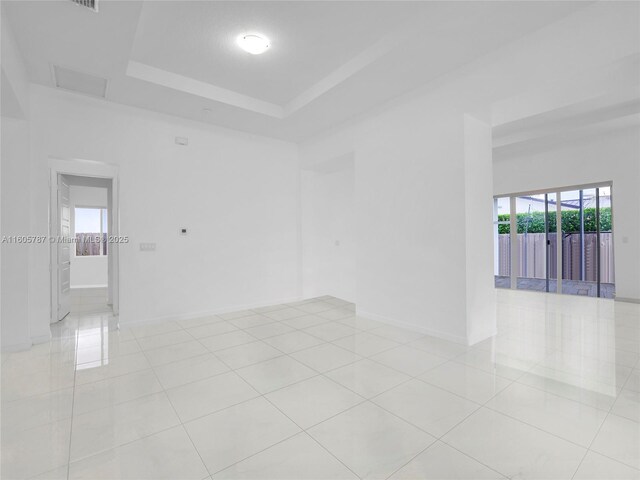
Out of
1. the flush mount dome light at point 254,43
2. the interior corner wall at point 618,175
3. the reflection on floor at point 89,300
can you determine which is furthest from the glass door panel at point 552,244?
the reflection on floor at point 89,300

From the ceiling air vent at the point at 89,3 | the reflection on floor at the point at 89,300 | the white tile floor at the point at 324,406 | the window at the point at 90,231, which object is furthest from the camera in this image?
the window at the point at 90,231

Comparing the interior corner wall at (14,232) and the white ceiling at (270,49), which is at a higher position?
the white ceiling at (270,49)

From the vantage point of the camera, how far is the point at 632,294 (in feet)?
18.9

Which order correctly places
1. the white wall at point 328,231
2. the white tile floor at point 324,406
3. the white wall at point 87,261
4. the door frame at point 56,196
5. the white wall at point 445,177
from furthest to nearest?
1. the white wall at point 87,261
2. the white wall at point 328,231
3. the door frame at point 56,196
4. the white wall at point 445,177
5. the white tile floor at point 324,406

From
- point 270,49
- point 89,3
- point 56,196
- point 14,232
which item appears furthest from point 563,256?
point 56,196

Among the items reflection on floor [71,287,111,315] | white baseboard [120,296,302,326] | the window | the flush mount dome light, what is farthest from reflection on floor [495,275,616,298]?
the window

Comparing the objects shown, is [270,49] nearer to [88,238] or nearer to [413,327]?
[413,327]

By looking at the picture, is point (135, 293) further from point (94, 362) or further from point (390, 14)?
Result: point (390, 14)

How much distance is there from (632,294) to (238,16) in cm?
779

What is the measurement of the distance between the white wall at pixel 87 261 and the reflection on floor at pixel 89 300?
33 cm

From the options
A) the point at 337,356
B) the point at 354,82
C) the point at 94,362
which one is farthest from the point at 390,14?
the point at 94,362

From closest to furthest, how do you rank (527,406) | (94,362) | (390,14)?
(527,406) → (390,14) → (94,362)

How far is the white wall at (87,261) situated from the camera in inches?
315

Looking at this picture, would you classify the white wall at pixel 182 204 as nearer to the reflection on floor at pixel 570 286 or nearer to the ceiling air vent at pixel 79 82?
the ceiling air vent at pixel 79 82
